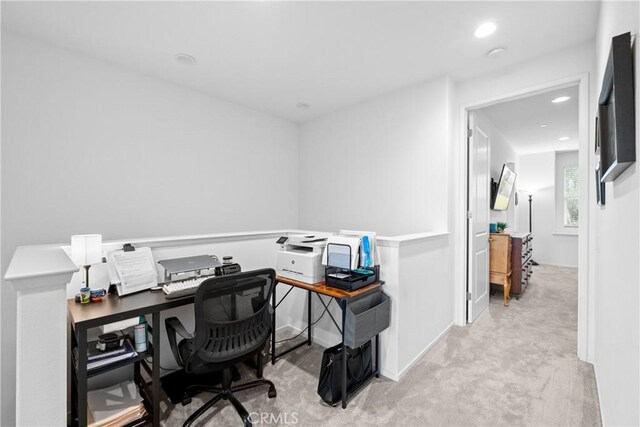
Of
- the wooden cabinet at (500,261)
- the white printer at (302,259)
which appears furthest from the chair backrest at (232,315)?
the wooden cabinet at (500,261)

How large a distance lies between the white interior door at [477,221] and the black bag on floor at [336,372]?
5.55ft

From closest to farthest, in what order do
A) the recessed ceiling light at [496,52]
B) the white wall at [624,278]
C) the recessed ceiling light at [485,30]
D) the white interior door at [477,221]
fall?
1. the white wall at [624,278]
2. the recessed ceiling light at [485,30]
3. the recessed ceiling light at [496,52]
4. the white interior door at [477,221]

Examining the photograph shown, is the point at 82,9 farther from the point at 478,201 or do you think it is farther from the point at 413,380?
the point at 478,201

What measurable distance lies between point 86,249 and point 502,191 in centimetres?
524

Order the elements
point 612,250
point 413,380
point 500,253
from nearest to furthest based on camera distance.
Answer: point 612,250 → point 413,380 → point 500,253

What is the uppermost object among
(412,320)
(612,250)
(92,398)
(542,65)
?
(542,65)

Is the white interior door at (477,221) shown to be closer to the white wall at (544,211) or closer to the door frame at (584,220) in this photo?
the door frame at (584,220)

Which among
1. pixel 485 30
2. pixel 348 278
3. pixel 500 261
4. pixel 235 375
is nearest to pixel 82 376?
pixel 235 375

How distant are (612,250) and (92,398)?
300 centimetres

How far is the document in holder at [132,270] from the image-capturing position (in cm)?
179

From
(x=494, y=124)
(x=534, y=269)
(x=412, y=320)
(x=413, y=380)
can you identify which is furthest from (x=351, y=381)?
(x=534, y=269)

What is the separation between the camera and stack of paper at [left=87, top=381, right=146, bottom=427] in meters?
1.56

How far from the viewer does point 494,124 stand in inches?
170

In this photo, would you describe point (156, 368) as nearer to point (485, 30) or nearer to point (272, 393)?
point (272, 393)
